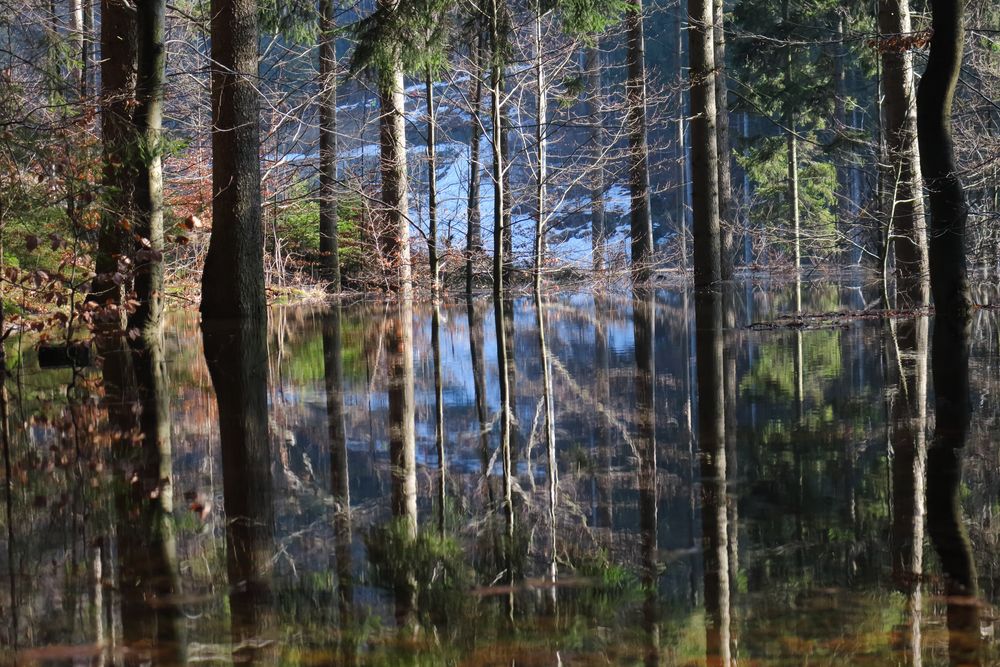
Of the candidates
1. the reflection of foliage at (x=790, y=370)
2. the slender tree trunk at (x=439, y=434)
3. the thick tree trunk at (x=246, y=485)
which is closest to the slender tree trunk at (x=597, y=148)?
the reflection of foliage at (x=790, y=370)

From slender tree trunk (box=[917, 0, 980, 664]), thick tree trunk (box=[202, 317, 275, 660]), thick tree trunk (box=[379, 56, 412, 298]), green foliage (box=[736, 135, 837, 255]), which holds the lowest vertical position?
thick tree trunk (box=[202, 317, 275, 660])

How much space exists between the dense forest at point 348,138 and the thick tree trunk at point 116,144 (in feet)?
0.11

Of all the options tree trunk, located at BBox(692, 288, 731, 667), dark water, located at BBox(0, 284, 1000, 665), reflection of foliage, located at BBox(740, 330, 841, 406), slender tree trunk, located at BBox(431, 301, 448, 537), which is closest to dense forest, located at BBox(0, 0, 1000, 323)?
reflection of foliage, located at BBox(740, 330, 841, 406)

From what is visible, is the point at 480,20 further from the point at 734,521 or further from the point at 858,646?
the point at 858,646

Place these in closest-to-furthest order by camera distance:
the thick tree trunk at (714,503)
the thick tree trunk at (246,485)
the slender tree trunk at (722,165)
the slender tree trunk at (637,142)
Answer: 1. the thick tree trunk at (714,503)
2. the thick tree trunk at (246,485)
3. the slender tree trunk at (637,142)
4. the slender tree trunk at (722,165)

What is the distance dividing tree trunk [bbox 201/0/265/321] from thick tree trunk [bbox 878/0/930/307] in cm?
706

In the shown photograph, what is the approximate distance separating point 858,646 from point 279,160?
1511cm

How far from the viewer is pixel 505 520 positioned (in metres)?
3.04

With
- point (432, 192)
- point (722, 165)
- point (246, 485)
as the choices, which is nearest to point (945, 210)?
point (246, 485)

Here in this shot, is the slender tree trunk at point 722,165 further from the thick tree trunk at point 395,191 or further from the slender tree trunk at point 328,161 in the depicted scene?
the slender tree trunk at point 328,161

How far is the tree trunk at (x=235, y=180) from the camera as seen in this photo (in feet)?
33.7

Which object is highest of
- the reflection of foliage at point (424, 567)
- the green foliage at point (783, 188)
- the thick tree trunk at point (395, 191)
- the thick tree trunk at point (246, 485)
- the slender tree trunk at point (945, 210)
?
Result: the green foliage at point (783, 188)

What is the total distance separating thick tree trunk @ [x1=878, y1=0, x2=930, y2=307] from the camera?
37.5 feet

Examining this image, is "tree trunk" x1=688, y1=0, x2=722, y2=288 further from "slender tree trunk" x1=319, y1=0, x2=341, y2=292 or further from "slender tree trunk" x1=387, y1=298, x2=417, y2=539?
"slender tree trunk" x1=387, y1=298, x2=417, y2=539
